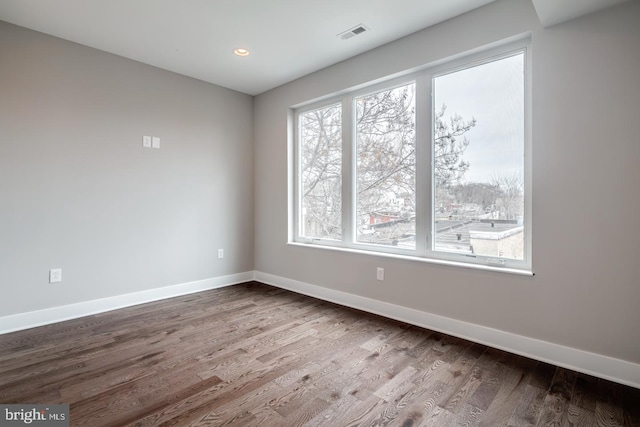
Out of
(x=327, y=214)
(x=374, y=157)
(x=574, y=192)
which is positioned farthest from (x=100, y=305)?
(x=574, y=192)

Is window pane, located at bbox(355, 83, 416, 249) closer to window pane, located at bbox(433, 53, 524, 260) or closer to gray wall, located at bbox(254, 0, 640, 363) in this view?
window pane, located at bbox(433, 53, 524, 260)

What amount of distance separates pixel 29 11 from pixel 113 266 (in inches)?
93.8

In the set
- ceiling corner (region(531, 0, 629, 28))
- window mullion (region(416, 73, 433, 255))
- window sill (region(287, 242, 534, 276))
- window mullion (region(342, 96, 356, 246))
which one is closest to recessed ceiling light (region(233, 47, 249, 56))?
window mullion (region(342, 96, 356, 246))

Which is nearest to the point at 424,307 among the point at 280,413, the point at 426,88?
the point at 280,413

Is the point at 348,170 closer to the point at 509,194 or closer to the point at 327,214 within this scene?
the point at 327,214

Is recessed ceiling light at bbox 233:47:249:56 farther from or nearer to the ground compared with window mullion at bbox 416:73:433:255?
farther from the ground

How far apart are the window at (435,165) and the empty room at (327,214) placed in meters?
0.02

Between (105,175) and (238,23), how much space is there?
2079 mm

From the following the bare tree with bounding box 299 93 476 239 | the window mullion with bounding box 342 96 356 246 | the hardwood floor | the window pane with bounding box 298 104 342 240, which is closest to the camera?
the hardwood floor

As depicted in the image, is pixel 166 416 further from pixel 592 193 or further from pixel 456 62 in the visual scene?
pixel 456 62

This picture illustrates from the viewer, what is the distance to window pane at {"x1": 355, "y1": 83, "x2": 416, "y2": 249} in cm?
314

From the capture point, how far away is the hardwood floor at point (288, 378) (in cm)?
172

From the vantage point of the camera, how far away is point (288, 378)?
2086 mm

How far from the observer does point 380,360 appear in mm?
2314
